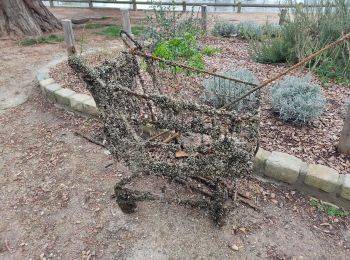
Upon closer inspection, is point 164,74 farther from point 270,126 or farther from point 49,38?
point 49,38

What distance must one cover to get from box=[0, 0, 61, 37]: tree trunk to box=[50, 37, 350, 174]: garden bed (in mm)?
2907

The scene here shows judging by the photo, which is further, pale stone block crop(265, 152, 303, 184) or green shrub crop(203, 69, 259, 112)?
green shrub crop(203, 69, 259, 112)

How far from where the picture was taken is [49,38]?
263 inches

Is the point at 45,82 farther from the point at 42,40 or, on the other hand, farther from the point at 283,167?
the point at 283,167

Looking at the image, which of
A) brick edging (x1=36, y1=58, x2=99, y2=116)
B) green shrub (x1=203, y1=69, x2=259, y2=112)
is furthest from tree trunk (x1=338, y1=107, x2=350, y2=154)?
brick edging (x1=36, y1=58, x2=99, y2=116)

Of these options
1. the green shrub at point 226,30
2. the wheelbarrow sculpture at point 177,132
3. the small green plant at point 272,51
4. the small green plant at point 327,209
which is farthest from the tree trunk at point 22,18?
the small green plant at point 327,209

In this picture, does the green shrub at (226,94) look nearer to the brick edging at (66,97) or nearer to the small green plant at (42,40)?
the brick edging at (66,97)

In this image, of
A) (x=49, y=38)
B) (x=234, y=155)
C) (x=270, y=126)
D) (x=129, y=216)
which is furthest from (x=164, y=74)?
(x=49, y=38)

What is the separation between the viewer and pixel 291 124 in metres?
2.98

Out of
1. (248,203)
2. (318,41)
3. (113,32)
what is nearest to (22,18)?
(113,32)

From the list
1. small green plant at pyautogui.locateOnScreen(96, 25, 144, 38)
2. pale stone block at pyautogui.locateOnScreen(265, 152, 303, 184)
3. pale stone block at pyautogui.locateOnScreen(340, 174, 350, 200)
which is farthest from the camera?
small green plant at pyautogui.locateOnScreen(96, 25, 144, 38)

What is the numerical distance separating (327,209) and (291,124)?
93 centimetres

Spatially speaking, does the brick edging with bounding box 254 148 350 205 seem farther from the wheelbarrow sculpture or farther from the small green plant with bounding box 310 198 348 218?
the wheelbarrow sculpture

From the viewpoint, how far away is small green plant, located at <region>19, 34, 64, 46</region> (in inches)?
252
